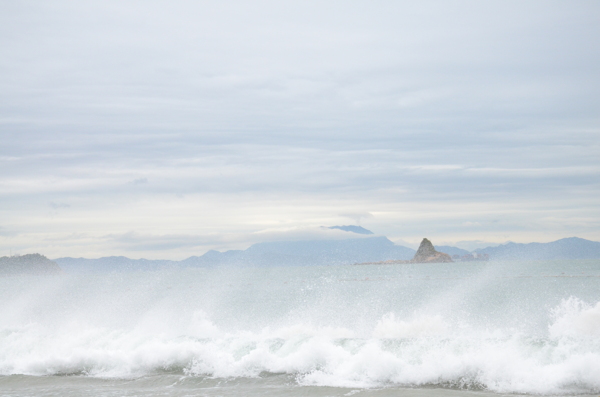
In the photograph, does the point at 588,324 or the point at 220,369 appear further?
the point at 588,324

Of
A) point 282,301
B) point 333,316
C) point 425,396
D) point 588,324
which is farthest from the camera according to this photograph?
point 282,301

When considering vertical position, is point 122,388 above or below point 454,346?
below

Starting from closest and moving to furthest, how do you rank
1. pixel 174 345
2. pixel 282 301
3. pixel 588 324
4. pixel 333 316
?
pixel 174 345, pixel 588 324, pixel 333 316, pixel 282 301

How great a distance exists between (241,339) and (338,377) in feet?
16.4

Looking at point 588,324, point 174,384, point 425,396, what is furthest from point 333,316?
point 425,396

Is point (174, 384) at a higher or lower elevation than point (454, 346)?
lower

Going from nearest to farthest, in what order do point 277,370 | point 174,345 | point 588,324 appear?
point 277,370 < point 174,345 < point 588,324

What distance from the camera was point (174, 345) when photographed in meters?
20.2

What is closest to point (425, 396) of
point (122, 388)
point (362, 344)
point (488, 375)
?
point (488, 375)

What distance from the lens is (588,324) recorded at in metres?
23.0

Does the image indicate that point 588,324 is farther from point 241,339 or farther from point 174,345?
point 174,345

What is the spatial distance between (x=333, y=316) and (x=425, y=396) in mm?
21813

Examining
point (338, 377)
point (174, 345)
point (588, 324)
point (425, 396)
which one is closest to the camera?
point (425, 396)

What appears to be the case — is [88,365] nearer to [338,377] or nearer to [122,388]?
[122,388]
